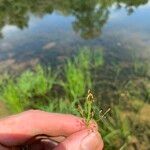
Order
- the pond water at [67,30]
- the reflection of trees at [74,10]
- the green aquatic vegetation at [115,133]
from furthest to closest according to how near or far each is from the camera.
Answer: the reflection of trees at [74,10], the pond water at [67,30], the green aquatic vegetation at [115,133]

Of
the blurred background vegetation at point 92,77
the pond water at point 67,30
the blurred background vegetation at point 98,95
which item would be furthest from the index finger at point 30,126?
the pond water at point 67,30

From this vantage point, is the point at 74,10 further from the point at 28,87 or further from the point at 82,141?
the point at 82,141

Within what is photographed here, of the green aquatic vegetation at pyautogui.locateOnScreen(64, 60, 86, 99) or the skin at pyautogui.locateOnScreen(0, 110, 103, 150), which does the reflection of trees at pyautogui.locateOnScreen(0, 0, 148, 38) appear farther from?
the skin at pyautogui.locateOnScreen(0, 110, 103, 150)

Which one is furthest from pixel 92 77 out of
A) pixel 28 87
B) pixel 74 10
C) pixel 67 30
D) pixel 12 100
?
pixel 74 10

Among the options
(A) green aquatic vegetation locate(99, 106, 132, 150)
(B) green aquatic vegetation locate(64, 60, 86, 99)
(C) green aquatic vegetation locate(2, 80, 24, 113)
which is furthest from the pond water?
(A) green aquatic vegetation locate(99, 106, 132, 150)

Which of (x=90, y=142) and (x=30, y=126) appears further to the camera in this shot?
(x=30, y=126)

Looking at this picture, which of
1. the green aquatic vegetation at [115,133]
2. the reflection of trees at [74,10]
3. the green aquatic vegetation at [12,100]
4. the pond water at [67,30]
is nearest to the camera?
the green aquatic vegetation at [115,133]

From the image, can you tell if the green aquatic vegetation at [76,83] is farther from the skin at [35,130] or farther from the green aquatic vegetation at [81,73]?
the skin at [35,130]
